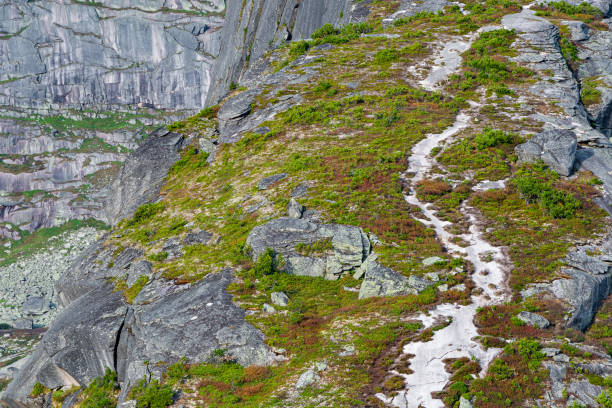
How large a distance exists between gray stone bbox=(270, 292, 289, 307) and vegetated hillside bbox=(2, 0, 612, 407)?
0.17m

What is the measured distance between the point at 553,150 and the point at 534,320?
15.0 m

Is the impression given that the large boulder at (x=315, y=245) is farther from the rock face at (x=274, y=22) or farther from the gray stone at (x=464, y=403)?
the rock face at (x=274, y=22)

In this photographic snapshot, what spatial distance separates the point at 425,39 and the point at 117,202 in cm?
3783

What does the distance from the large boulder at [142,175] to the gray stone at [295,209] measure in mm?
15819

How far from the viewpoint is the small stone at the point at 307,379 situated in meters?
15.0

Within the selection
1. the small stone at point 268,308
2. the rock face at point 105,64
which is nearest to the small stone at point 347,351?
the small stone at point 268,308

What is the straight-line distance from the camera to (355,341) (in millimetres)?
16578

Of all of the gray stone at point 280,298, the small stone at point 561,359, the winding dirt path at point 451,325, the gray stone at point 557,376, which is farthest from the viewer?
the gray stone at point 280,298

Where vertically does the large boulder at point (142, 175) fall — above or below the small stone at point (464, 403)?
below

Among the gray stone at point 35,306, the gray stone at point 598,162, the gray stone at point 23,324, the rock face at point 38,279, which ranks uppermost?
the gray stone at point 598,162

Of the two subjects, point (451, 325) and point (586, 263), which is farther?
point (586, 263)

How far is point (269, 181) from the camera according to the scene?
29328mm

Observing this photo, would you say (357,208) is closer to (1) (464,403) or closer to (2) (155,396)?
(1) (464,403)

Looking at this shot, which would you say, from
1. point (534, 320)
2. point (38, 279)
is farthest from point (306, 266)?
point (38, 279)
